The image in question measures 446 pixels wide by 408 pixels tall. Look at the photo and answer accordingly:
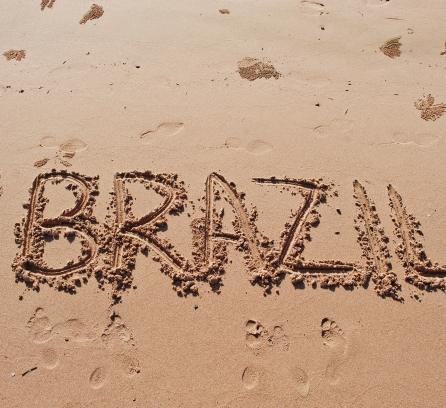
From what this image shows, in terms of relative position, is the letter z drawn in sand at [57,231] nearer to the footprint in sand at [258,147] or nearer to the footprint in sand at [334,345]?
the footprint in sand at [258,147]

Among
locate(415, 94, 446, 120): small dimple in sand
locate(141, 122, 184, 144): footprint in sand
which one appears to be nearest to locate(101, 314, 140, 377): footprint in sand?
locate(141, 122, 184, 144): footprint in sand

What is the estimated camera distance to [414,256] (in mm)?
3049

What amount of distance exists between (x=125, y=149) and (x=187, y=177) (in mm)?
759

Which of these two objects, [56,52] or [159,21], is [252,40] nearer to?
[159,21]

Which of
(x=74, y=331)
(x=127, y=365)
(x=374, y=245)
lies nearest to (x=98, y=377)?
(x=127, y=365)

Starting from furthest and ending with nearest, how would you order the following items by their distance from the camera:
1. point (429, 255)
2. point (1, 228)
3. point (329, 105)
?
point (329, 105) < point (1, 228) < point (429, 255)

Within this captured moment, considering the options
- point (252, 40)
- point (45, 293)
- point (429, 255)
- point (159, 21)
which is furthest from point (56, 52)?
point (429, 255)

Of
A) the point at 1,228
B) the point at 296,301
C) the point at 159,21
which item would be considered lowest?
the point at 296,301

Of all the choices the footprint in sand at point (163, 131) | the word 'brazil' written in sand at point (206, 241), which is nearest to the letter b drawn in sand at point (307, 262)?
the word 'brazil' written in sand at point (206, 241)

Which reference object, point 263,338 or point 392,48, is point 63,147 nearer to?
point 263,338

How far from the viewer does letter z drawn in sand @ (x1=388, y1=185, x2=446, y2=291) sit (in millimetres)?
2941

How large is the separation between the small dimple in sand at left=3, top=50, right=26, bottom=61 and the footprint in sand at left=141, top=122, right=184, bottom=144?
223cm

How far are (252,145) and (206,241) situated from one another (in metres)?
1.16

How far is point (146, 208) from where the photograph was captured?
3.36 m
